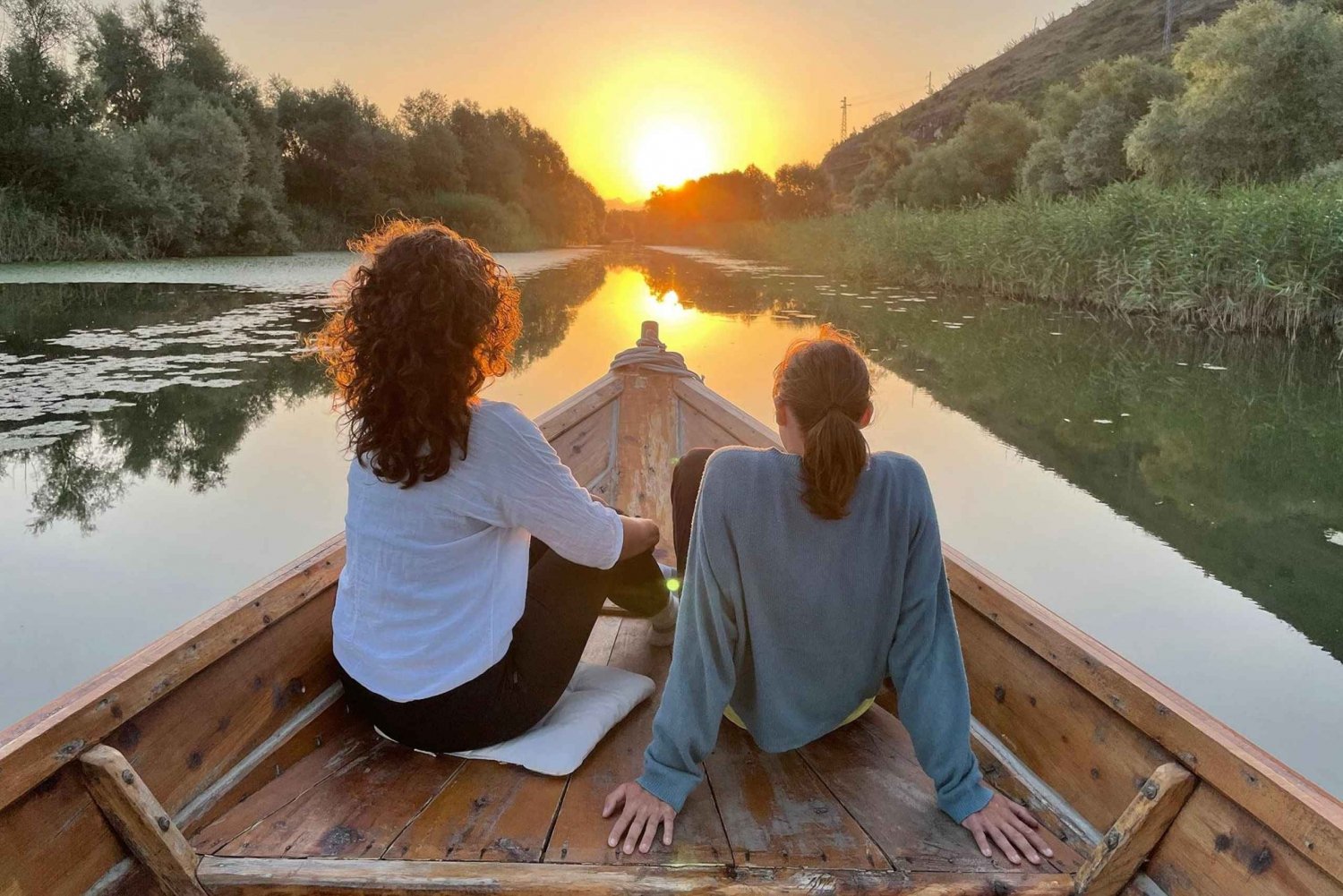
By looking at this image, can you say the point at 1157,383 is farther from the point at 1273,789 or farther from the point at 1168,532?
the point at 1273,789

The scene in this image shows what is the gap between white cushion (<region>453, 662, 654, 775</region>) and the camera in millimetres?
1612

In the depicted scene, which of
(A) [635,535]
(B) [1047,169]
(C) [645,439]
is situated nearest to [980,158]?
(B) [1047,169]

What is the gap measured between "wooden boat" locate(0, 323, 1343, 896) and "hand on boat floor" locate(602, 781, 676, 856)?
0.02m

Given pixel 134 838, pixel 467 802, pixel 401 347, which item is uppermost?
pixel 401 347

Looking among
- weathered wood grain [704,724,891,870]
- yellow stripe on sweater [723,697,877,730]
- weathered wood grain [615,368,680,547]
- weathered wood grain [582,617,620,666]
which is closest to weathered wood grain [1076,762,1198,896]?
weathered wood grain [704,724,891,870]

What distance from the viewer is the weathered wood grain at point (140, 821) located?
4.01 feet

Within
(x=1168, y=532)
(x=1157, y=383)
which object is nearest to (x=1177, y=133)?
(x=1157, y=383)

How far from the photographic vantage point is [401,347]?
1.38 meters

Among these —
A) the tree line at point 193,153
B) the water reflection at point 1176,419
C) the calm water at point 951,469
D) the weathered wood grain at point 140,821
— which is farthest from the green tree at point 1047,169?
the weathered wood grain at point 140,821

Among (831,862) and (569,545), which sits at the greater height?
(569,545)

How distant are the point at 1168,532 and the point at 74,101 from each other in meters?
20.7

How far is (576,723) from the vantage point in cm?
170

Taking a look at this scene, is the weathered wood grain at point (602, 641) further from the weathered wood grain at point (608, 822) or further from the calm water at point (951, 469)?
the calm water at point (951, 469)

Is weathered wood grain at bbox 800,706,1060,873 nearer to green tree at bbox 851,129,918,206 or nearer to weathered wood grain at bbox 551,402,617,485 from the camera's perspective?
weathered wood grain at bbox 551,402,617,485
